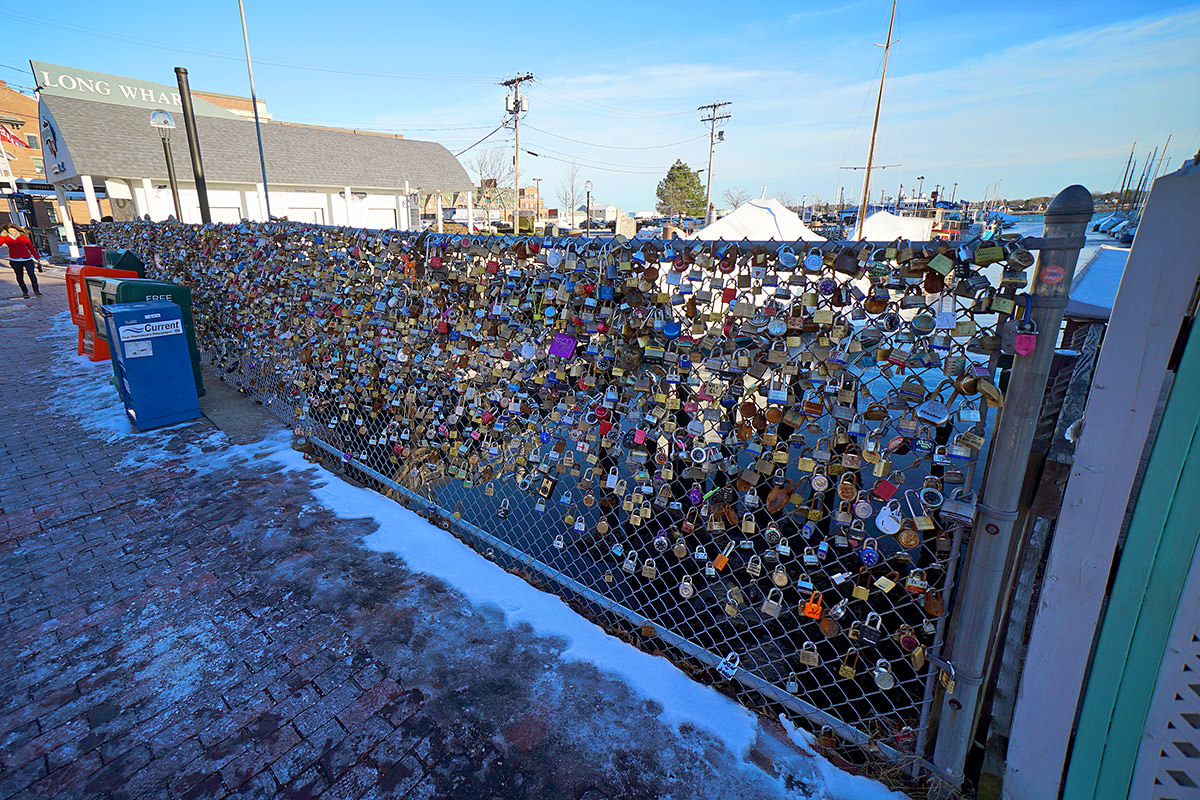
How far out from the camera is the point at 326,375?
5.07 meters

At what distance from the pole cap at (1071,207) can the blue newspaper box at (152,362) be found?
6837 mm

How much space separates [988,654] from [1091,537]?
0.56 meters

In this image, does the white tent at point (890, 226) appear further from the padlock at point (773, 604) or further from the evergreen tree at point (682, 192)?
the evergreen tree at point (682, 192)

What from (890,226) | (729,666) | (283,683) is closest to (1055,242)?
(729,666)

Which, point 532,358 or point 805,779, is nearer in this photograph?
point 805,779

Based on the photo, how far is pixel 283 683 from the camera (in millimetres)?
2473

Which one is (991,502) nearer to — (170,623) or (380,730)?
(380,730)

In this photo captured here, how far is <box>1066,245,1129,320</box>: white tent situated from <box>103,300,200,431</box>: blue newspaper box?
6936 millimetres

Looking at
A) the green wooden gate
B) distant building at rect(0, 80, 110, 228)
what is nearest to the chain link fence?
the green wooden gate

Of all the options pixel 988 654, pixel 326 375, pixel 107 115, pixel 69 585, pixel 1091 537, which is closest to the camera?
pixel 1091 537

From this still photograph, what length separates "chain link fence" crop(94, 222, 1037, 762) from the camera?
175cm

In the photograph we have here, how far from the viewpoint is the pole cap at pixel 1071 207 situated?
1.42 meters

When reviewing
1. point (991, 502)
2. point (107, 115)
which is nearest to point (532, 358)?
point (991, 502)

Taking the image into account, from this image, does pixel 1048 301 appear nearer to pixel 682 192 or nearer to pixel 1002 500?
pixel 1002 500
